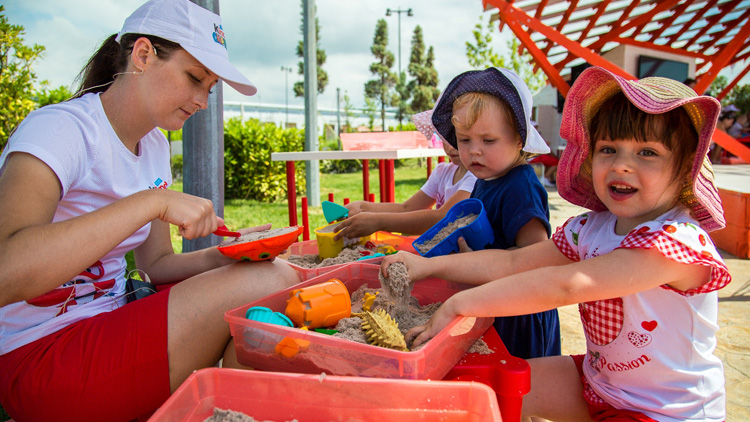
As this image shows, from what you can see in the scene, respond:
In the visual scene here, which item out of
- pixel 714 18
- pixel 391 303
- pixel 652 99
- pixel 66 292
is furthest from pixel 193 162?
pixel 714 18

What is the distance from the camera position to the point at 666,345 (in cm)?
105

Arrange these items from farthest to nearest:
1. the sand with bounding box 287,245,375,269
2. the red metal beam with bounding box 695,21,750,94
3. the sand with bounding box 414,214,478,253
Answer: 1. the red metal beam with bounding box 695,21,750,94
2. the sand with bounding box 287,245,375,269
3. the sand with bounding box 414,214,478,253

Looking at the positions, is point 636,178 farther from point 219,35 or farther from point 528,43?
point 528,43

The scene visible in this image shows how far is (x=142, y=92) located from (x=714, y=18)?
46.8 ft

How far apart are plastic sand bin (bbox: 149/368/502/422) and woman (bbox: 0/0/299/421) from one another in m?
0.26

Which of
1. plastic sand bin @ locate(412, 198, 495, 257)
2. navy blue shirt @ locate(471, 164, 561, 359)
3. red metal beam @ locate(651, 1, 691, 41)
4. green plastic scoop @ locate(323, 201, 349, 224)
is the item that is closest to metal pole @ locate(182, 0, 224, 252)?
green plastic scoop @ locate(323, 201, 349, 224)

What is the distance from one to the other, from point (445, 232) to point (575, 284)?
65 cm

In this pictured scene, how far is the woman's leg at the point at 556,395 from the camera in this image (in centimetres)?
122

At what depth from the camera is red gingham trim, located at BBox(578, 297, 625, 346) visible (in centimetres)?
111

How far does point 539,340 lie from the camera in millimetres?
1492

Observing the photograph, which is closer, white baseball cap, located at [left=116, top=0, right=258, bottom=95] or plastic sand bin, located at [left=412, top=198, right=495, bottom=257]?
white baseball cap, located at [left=116, top=0, right=258, bottom=95]

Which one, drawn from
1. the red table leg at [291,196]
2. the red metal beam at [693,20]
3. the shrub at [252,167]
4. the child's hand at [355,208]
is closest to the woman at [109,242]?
the child's hand at [355,208]

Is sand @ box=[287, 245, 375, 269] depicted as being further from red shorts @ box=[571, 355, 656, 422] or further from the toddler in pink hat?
red shorts @ box=[571, 355, 656, 422]

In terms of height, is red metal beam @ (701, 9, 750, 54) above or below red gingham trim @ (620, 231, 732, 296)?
above
